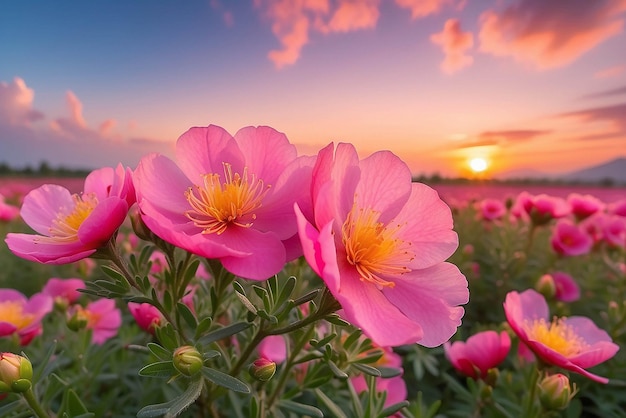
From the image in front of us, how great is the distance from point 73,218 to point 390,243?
51 cm

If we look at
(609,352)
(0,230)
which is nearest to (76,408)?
(609,352)

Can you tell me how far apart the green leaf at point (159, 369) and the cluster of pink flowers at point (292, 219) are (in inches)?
6.6

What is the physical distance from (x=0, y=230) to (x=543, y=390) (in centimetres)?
319

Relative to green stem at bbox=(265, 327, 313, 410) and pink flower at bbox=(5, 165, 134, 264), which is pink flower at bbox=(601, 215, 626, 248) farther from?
pink flower at bbox=(5, 165, 134, 264)

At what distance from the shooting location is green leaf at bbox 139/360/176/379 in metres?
0.64

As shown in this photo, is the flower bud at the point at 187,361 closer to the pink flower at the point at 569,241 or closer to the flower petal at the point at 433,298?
the flower petal at the point at 433,298

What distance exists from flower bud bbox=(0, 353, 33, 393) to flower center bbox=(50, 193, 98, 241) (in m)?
0.19

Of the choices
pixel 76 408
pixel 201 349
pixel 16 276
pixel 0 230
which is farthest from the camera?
pixel 0 230

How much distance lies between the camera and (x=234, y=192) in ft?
2.31

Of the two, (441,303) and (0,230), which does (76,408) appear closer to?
(441,303)

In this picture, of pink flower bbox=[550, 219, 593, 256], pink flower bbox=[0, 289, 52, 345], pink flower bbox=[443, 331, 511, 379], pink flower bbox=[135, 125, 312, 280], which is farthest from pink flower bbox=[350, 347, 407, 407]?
pink flower bbox=[550, 219, 593, 256]

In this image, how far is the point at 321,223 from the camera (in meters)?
0.58

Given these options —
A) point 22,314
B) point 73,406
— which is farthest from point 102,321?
point 73,406

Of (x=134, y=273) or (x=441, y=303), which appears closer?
(x=441, y=303)
